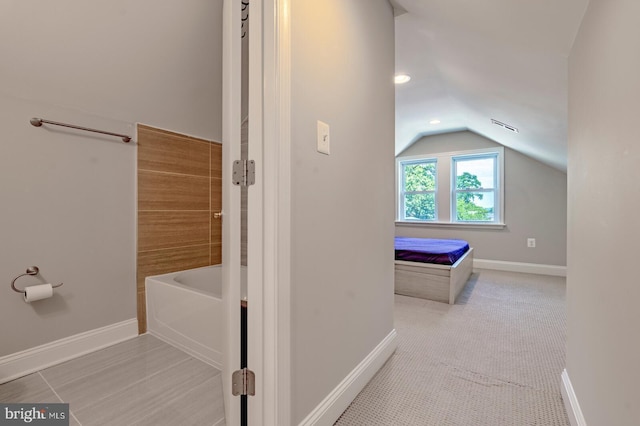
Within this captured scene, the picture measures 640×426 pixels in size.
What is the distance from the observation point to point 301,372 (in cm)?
112

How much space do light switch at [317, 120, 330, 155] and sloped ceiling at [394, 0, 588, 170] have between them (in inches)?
39.7

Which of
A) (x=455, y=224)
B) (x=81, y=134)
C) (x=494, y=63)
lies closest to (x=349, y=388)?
(x=494, y=63)

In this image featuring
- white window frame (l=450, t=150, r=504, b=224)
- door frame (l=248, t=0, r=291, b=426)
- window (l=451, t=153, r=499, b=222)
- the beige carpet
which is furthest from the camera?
window (l=451, t=153, r=499, b=222)

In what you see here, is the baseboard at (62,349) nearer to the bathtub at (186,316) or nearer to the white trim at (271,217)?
the bathtub at (186,316)

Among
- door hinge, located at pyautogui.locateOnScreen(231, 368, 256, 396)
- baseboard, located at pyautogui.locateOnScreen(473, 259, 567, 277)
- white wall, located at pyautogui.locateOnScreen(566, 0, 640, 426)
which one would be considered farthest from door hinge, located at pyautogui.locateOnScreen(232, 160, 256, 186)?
baseboard, located at pyautogui.locateOnScreen(473, 259, 567, 277)

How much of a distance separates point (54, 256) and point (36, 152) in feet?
2.24

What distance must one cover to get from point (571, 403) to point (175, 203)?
2922mm

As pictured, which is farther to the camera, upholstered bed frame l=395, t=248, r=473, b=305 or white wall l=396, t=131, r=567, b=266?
white wall l=396, t=131, r=567, b=266

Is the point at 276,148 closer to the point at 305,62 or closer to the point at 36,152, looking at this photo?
the point at 305,62

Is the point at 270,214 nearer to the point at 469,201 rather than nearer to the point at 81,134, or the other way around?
the point at 81,134

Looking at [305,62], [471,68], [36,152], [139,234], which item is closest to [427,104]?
[471,68]

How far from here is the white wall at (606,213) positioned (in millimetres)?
745

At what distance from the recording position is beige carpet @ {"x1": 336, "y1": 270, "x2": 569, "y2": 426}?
136cm

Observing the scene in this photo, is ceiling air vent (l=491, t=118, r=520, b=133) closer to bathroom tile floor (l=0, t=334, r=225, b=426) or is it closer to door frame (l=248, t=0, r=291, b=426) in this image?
door frame (l=248, t=0, r=291, b=426)
